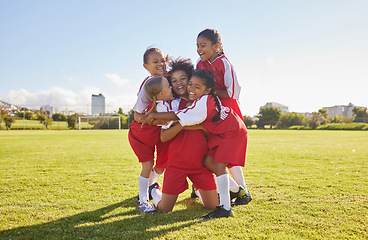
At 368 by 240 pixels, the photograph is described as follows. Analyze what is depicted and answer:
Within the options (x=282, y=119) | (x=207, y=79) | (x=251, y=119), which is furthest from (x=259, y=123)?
(x=207, y=79)

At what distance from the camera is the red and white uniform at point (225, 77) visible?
11.8 feet

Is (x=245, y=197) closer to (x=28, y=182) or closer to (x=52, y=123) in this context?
(x=28, y=182)

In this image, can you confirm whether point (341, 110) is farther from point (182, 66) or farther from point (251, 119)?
point (182, 66)

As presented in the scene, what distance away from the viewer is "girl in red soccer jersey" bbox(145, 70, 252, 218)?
10.3ft

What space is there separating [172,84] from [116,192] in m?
2.11

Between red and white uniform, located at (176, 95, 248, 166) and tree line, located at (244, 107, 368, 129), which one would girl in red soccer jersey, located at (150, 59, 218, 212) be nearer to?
red and white uniform, located at (176, 95, 248, 166)

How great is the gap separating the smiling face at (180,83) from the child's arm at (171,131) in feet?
1.69

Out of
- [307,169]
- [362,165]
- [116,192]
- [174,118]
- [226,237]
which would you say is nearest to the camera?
[226,237]

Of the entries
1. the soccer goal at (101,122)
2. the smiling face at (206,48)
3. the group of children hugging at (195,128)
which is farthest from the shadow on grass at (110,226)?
the soccer goal at (101,122)

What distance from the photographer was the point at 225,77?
3.62 meters

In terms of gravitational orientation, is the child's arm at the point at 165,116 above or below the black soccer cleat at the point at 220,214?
above

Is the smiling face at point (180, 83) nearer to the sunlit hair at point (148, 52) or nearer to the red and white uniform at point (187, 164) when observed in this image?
the red and white uniform at point (187, 164)

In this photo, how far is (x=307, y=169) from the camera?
6680 millimetres

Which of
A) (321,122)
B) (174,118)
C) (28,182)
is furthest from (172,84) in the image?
(321,122)
